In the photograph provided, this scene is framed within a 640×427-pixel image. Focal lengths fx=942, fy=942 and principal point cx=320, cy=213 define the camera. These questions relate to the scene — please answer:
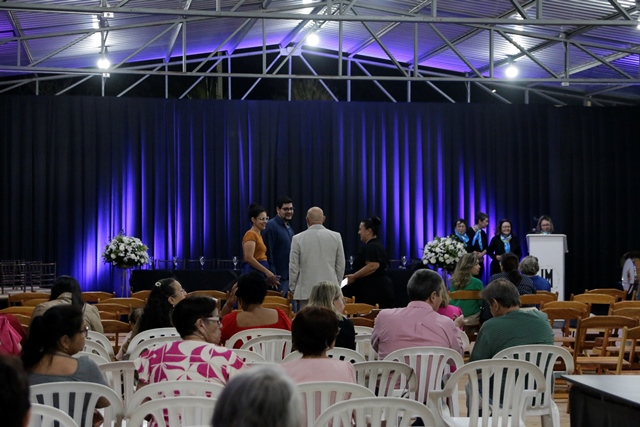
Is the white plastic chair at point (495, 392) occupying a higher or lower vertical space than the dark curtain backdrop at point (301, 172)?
lower

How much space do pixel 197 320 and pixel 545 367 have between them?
205 cm

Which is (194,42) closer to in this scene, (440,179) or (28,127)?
(28,127)

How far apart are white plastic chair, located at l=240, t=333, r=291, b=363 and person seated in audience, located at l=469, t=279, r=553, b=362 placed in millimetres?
1064

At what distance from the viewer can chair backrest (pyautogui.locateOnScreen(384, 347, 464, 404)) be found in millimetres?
5078

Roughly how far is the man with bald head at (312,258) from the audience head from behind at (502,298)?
11.2 ft

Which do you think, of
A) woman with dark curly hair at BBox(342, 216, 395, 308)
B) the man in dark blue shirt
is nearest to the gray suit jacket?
woman with dark curly hair at BBox(342, 216, 395, 308)

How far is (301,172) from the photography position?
705 inches

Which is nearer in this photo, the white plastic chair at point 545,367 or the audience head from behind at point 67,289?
the white plastic chair at point 545,367

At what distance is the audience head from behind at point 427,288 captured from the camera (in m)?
5.62

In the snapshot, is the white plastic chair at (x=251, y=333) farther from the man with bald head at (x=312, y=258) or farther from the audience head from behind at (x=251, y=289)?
the man with bald head at (x=312, y=258)


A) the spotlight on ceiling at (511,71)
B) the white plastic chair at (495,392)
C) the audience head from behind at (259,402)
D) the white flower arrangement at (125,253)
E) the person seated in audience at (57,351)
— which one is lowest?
the white plastic chair at (495,392)

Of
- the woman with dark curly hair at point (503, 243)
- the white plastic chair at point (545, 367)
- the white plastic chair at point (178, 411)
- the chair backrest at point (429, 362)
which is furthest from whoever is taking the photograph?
the woman with dark curly hair at point (503, 243)

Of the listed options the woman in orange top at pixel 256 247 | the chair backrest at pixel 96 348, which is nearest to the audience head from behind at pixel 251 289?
the chair backrest at pixel 96 348

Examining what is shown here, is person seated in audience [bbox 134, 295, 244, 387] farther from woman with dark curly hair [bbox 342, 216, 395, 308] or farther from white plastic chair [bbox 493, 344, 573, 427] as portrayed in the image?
woman with dark curly hair [bbox 342, 216, 395, 308]
